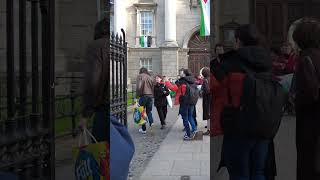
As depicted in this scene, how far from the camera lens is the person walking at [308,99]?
2.70 meters

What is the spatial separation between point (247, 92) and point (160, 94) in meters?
9.97

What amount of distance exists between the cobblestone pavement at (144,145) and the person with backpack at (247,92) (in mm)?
3769

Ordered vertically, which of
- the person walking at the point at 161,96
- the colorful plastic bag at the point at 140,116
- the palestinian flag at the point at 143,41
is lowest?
the colorful plastic bag at the point at 140,116

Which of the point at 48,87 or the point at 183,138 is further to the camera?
the point at 183,138

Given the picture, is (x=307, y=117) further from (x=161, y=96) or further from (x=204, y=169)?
(x=161, y=96)

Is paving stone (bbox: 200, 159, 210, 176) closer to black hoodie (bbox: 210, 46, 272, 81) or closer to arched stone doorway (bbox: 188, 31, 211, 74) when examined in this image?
black hoodie (bbox: 210, 46, 272, 81)

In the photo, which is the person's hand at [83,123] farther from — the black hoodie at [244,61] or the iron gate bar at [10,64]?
the black hoodie at [244,61]

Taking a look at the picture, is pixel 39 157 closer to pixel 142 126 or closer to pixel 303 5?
pixel 303 5

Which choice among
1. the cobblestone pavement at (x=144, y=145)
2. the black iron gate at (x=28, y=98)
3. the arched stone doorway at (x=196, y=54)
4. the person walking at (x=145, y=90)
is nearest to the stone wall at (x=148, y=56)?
the arched stone doorway at (x=196, y=54)

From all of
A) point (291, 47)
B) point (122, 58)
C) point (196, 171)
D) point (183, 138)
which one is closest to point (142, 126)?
point (183, 138)

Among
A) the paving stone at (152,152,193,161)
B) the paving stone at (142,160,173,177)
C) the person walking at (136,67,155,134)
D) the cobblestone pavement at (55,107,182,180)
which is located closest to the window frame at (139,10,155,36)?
the cobblestone pavement at (55,107,182,180)

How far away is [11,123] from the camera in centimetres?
221

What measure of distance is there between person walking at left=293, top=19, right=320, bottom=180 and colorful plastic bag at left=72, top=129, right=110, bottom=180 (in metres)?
1.14

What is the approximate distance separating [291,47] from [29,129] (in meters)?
1.51
